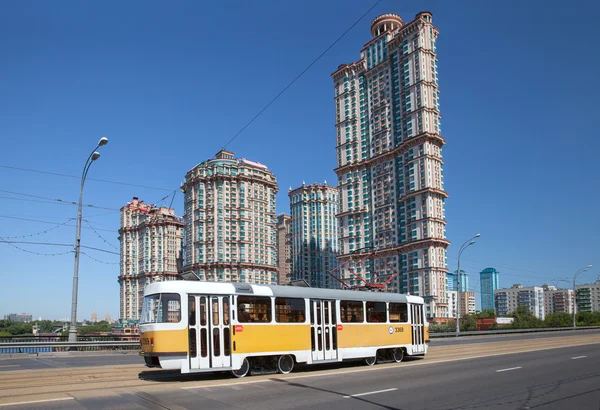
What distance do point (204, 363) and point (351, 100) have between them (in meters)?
102

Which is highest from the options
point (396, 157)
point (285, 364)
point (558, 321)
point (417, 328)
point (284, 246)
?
point (396, 157)

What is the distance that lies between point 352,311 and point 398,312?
121 inches

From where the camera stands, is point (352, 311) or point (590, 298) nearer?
point (352, 311)

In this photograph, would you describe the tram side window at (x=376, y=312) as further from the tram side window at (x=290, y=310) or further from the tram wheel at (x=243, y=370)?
the tram wheel at (x=243, y=370)

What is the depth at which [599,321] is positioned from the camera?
96.5m

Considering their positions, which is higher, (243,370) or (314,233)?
(314,233)

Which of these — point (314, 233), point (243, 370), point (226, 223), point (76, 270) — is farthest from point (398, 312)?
point (314, 233)

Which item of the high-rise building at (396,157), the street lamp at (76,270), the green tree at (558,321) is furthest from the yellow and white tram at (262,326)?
the high-rise building at (396,157)

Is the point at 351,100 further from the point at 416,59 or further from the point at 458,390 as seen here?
the point at 458,390

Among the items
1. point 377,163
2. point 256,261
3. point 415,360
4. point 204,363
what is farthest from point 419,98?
point 204,363

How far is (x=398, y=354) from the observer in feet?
73.6

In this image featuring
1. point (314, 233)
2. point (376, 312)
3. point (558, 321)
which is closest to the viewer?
point (376, 312)

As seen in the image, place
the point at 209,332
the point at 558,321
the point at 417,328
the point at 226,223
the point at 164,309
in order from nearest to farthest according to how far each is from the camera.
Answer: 1. the point at 164,309
2. the point at 209,332
3. the point at 417,328
4. the point at 558,321
5. the point at 226,223

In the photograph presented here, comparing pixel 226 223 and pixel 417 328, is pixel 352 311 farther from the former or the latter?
pixel 226 223
